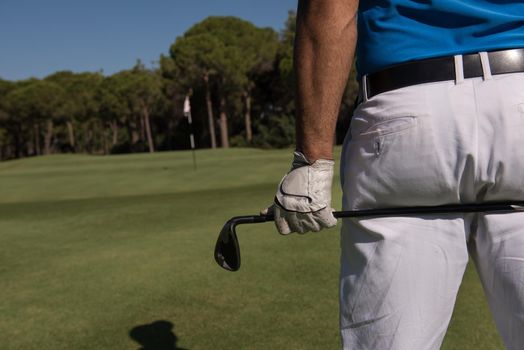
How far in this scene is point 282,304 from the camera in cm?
420

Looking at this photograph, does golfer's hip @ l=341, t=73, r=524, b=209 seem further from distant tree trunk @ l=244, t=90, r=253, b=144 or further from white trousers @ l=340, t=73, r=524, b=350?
distant tree trunk @ l=244, t=90, r=253, b=144

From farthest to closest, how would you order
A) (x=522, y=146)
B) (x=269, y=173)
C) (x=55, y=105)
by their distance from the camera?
(x=55, y=105) < (x=269, y=173) < (x=522, y=146)

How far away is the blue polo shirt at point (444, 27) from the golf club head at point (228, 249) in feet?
2.46

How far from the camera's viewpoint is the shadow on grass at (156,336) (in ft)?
11.9

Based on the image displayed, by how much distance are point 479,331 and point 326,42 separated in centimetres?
274

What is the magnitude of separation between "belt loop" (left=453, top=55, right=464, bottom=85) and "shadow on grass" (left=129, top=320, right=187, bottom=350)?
2719 mm

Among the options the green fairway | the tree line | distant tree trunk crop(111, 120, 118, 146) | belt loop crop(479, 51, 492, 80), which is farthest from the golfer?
distant tree trunk crop(111, 120, 118, 146)

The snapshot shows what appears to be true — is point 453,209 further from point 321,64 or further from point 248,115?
point 248,115

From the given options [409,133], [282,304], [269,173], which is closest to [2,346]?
[282,304]

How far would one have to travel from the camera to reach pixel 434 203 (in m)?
1.54

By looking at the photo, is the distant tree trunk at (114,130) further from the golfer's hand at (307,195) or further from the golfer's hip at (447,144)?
the golfer's hip at (447,144)

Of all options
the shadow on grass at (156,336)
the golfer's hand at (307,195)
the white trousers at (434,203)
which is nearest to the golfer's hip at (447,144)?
the white trousers at (434,203)

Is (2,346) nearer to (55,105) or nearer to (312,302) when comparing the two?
(312,302)

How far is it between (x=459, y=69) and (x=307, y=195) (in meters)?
0.53
